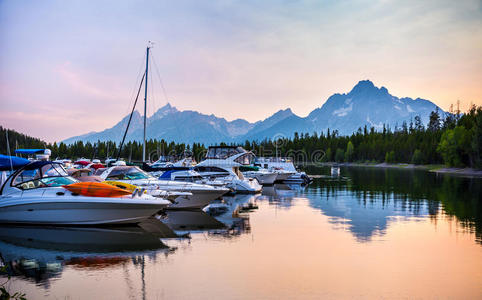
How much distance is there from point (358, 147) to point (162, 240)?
15532 cm

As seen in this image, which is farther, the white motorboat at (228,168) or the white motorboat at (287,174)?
the white motorboat at (287,174)

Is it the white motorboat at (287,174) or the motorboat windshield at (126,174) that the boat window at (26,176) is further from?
the white motorboat at (287,174)

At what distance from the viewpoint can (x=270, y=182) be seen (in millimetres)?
50906

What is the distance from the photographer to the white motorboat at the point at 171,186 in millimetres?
24828

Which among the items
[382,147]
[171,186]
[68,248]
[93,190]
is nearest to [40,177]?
[93,190]

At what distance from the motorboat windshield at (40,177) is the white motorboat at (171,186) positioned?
4.82m

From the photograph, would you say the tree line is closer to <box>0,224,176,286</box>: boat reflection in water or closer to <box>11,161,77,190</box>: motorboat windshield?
<box>11,161,77,190</box>: motorboat windshield

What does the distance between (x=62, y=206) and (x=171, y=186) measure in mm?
7928

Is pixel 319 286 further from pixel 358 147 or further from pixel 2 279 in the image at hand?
pixel 358 147

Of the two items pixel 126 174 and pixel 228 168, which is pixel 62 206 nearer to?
pixel 126 174

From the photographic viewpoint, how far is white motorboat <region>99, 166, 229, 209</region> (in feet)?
81.5

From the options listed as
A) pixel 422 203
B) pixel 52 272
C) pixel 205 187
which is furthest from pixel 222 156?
pixel 52 272

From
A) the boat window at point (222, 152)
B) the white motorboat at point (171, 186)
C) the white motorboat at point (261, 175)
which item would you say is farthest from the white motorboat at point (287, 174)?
the white motorboat at point (171, 186)

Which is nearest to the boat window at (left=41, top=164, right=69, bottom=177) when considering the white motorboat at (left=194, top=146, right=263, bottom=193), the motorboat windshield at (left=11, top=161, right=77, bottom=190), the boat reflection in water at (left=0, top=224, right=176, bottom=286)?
the motorboat windshield at (left=11, top=161, right=77, bottom=190)
